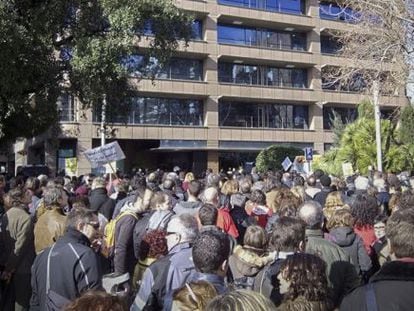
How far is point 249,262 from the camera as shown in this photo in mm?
4742

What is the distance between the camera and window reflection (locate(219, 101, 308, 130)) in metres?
45.0

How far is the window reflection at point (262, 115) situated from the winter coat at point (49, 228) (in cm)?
3853

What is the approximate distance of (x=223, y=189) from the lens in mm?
9375

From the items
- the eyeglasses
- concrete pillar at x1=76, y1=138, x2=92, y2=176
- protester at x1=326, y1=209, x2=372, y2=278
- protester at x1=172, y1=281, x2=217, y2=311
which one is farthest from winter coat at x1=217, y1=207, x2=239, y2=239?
concrete pillar at x1=76, y1=138, x2=92, y2=176

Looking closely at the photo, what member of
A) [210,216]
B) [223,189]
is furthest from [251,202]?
[210,216]

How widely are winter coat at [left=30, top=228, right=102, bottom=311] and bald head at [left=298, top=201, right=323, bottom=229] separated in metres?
1.93

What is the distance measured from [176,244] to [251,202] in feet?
12.6

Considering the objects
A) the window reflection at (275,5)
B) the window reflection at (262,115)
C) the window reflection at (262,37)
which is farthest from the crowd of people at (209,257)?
the window reflection at (275,5)

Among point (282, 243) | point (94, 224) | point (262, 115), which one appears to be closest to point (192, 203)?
point (94, 224)

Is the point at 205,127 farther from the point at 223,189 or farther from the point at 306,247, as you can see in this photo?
the point at 306,247

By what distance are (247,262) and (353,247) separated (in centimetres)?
125

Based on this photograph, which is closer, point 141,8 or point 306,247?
point 306,247

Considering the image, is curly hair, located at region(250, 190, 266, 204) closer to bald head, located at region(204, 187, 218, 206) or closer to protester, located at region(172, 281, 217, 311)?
bald head, located at region(204, 187, 218, 206)

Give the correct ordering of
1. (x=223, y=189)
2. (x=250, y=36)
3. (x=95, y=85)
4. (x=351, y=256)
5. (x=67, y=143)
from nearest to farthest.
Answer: (x=351, y=256) → (x=223, y=189) → (x=95, y=85) → (x=67, y=143) → (x=250, y=36)
